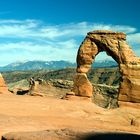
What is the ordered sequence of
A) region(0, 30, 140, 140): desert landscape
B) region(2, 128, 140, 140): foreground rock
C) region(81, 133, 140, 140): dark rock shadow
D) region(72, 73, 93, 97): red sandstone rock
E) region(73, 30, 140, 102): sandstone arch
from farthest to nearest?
1. region(72, 73, 93, 97): red sandstone rock
2. region(73, 30, 140, 102): sandstone arch
3. region(0, 30, 140, 140): desert landscape
4. region(2, 128, 140, 140): foreground rock
5. region(81, 133, 140, 140): dark rock shadow

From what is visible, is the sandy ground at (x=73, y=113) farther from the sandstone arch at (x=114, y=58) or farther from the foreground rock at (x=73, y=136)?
the foreground rock at (x=73, y=136)

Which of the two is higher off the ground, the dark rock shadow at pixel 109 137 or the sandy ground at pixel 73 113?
the dark rock shadow at pixel 109 137

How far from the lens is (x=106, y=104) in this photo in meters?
79.8

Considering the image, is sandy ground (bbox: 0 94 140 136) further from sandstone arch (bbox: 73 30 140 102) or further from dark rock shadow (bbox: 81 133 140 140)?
dark rock shadow (bbox: 81 133 140 140)

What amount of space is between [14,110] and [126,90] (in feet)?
46.8

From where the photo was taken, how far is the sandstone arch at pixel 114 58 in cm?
4350

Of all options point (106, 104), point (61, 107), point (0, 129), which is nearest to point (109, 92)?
point (106, 104)

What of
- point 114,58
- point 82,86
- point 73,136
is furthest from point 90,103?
point 73,136

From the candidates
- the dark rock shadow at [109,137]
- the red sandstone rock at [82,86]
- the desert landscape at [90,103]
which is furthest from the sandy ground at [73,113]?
the dark rock shadow at [109,137]

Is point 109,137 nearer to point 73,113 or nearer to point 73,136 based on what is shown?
point 73,136

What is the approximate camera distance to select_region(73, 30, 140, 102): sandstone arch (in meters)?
43.5

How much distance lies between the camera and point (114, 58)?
152 feet

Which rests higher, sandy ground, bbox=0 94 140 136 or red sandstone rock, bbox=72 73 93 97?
red sandstone rock, bbox=72 73 93 97

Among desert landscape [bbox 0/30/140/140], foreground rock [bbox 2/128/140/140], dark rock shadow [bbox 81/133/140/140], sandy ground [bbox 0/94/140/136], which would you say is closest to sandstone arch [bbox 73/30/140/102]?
desert landscape [bbox 0/30/140/140]
